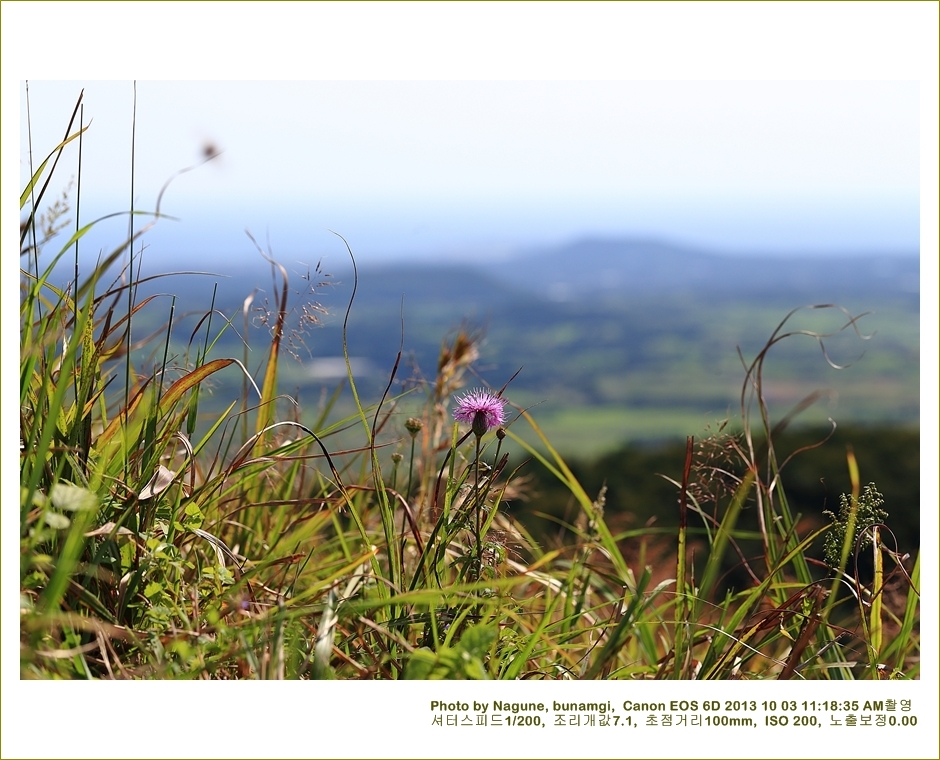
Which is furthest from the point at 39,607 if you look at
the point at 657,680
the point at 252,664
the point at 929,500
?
the point at 929,500

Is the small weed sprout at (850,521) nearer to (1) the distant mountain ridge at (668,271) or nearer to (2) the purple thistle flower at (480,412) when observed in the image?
(2) the purple thistle flower at (480,412)

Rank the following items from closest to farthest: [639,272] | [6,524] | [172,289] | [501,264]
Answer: [6,524], [172,289], [501,264], [639,272]

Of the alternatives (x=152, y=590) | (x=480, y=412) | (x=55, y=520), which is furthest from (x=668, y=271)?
(x=55, y=520)

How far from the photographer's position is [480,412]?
139 centimetres

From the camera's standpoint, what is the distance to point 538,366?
51625mm

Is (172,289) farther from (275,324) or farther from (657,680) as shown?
(657,680)

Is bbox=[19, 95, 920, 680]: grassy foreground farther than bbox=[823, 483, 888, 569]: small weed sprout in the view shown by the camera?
No

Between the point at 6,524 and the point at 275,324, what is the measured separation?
26.5 inches

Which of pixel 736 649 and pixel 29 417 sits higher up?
pixel 29 417

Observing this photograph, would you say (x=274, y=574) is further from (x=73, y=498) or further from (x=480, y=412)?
(x=480, y=412)

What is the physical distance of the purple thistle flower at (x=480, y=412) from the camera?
1.38m

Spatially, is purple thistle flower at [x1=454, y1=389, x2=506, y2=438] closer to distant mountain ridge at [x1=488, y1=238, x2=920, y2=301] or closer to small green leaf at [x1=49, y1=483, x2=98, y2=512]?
small green leaf at [x1=49, y1=483, x2=98, y2=512]

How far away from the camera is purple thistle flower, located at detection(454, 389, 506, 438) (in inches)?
54.4

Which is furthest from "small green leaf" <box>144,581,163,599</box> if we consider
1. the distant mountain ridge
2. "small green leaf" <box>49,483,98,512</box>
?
the distant mountain ridge
